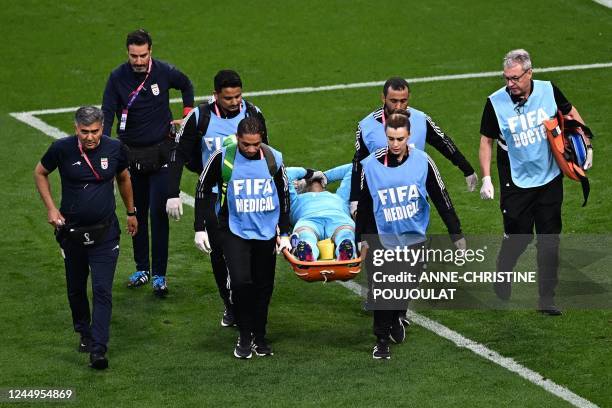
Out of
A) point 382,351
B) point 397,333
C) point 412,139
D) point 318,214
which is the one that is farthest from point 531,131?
point 382,351

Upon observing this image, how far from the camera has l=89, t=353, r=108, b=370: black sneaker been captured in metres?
11.9

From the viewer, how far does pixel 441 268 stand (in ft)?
48.1

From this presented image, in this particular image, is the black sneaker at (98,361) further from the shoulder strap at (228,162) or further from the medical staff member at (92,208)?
the shoulder strap at (228,162)

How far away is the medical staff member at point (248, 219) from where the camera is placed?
1184 centimetres

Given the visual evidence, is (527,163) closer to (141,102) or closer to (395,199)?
(395,199)

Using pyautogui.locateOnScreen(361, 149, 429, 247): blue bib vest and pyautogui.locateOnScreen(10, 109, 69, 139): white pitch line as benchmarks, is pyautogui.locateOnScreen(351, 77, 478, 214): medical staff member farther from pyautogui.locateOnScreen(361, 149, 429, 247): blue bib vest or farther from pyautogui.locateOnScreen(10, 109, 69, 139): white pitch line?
pyautogui.locateOnScreen(10, 109, 69, 139): white pitch line

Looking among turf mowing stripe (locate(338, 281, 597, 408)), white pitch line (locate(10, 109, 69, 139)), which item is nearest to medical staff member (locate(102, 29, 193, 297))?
turf mowing stripe (locate(338, 281, 597, 408))

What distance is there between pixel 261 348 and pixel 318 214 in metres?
2.29

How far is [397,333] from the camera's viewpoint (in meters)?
12.4

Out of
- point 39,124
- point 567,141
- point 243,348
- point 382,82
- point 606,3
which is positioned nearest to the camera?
point 243,348

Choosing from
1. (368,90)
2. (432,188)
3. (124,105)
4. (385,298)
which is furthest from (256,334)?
(368,90)

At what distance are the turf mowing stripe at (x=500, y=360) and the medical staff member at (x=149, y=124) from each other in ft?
8.31

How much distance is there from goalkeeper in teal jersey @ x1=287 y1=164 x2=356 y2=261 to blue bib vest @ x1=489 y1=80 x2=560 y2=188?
175cm

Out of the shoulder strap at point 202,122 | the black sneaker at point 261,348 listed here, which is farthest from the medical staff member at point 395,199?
the shoulder strap at point 202,122
